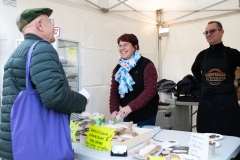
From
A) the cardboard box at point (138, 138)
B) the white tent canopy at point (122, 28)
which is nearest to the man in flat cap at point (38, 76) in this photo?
the cardboard box at point (138, 138)

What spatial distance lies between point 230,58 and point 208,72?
22 centimetres

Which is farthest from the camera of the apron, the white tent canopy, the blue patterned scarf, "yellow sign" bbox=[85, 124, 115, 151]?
the white tent canopy

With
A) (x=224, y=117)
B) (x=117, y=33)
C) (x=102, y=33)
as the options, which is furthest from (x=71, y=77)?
(x=224, y=117)

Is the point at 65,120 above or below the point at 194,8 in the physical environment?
below

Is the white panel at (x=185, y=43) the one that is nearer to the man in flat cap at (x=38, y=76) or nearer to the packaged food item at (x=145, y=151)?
the packaged food item at (x=145, y=151)

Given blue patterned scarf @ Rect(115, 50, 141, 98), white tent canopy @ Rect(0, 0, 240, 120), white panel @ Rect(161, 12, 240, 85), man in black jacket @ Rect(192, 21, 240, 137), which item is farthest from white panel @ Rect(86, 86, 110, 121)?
white panel @ Rect(161, 12, 240, 85)

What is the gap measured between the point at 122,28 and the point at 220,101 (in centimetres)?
191

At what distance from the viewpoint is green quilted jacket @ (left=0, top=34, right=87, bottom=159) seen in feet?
2.98

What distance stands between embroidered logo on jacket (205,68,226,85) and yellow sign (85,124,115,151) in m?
1.27

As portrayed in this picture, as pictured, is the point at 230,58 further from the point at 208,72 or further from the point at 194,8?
the point at 194,8

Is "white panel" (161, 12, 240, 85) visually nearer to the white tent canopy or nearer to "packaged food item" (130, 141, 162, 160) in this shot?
the white tent canopy

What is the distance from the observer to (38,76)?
2.97 ft

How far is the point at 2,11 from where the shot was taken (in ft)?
6.84

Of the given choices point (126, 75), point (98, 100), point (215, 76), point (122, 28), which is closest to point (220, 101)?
point (215, 76)
